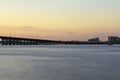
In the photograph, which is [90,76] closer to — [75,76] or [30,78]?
[75,76]

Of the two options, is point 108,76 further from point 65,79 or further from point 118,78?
point 65,79

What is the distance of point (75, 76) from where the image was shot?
1284 inches

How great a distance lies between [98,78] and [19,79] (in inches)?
277

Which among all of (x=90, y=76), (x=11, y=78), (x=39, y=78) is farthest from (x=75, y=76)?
(x=11, y=78)

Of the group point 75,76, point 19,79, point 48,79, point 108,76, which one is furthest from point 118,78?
point 19,79

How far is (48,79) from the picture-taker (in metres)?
30.5

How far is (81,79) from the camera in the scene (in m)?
30.4

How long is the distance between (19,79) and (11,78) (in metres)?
0.98

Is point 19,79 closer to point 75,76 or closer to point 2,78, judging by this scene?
point 2,78

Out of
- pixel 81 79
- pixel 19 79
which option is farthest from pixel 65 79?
pixel 19 79

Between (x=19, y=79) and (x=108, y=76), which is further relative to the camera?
(x=108, y=76)

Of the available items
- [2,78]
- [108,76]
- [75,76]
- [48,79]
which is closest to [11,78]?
[2,78]

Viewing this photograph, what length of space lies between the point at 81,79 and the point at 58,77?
8.08 feet

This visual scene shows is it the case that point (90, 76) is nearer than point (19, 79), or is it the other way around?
point (19, 79)
